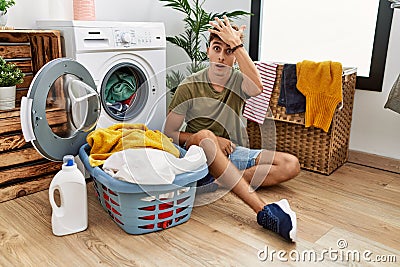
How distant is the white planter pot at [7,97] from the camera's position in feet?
5.69

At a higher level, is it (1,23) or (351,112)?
(1,23)

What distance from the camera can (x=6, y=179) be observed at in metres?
1.78

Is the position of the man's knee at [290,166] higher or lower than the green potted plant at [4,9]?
lower

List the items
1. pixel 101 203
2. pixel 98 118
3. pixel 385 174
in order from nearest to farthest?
pixel 101 203 < pixel 98 118 < pixel 385 174

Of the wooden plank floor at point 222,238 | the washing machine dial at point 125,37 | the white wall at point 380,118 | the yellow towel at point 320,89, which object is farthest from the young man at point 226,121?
the white wall at point 380,118

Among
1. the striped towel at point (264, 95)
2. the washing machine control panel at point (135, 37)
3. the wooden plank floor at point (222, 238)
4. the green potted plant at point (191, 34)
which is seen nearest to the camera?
the wooden plank floor at point (222, 238)

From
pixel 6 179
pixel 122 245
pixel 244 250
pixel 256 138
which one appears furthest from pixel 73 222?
pixel 256 138

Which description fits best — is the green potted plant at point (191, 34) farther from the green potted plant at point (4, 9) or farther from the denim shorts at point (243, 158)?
the green potted plant at point (4, 9)

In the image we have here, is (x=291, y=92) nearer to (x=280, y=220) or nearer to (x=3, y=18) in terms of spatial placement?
(x=280, y=220)

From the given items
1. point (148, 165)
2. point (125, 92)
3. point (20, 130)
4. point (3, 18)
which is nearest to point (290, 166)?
point (148, 165)

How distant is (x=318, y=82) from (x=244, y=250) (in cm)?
110

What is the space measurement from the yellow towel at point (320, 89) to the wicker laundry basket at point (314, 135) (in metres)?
0.06

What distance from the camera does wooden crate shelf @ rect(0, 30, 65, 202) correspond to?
1760 millimetres

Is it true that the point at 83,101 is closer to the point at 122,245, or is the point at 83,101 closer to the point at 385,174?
the point at 122,245
